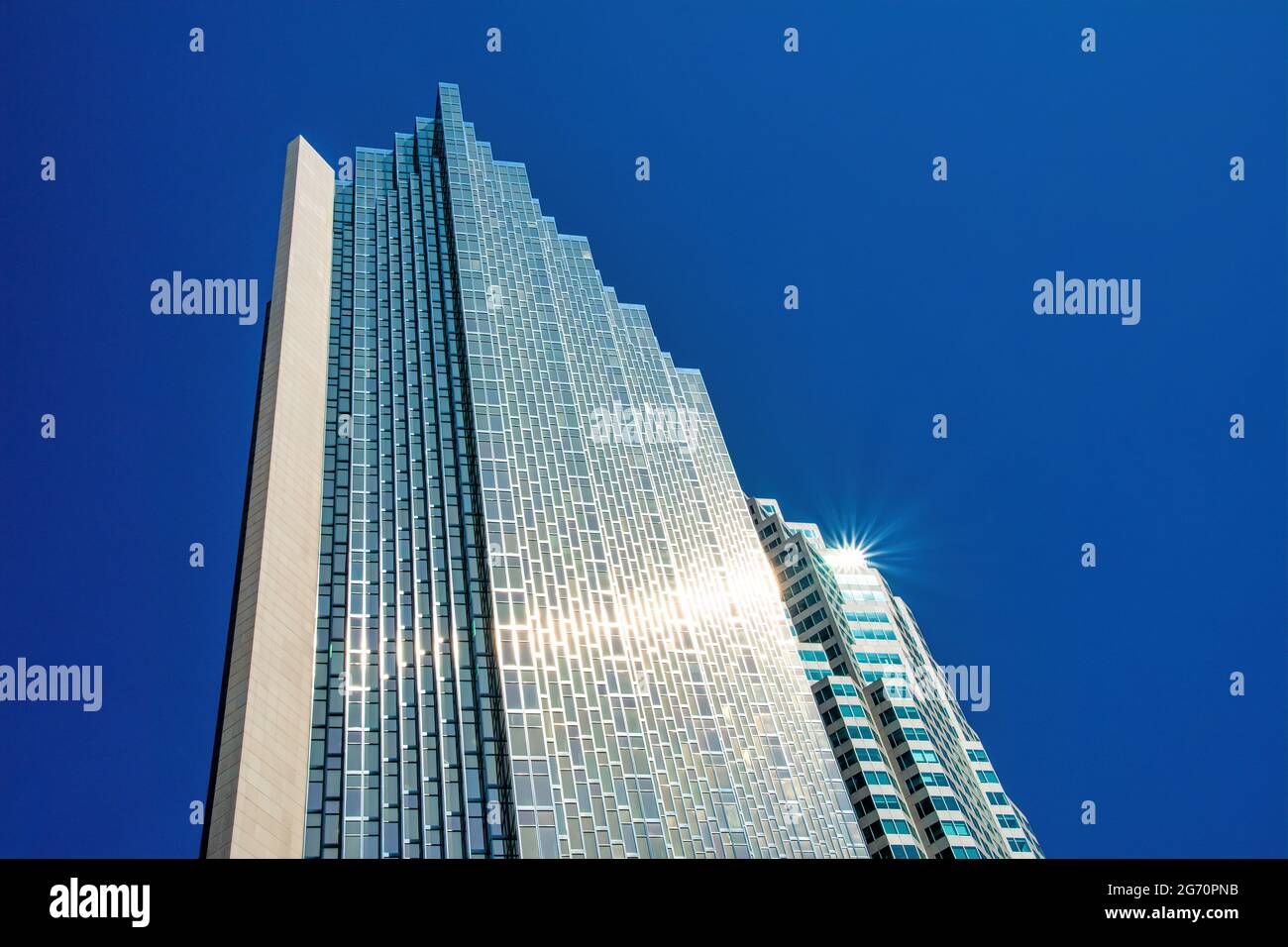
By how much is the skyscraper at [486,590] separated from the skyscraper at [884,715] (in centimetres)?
2898

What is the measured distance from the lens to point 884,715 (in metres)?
112

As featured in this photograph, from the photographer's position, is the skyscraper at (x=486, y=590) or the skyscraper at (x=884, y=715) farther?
the skyscraper at (x=884, y=715)

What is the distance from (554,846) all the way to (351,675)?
50.9 feet

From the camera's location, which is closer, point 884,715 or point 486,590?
point 486,590

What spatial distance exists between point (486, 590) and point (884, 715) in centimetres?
5627

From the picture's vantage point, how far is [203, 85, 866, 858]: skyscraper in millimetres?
57844

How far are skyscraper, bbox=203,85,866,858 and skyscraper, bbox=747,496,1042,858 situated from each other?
95.1 feet

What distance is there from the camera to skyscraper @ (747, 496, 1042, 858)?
101438 mm

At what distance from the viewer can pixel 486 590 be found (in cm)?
6925

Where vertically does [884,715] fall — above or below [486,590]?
below

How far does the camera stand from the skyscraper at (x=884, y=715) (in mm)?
101438

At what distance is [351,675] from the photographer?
63.2m

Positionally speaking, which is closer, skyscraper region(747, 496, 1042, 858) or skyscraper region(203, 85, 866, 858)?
skyscraper region(203, 85, 866, 858)

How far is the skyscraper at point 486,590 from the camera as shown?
190 feet
